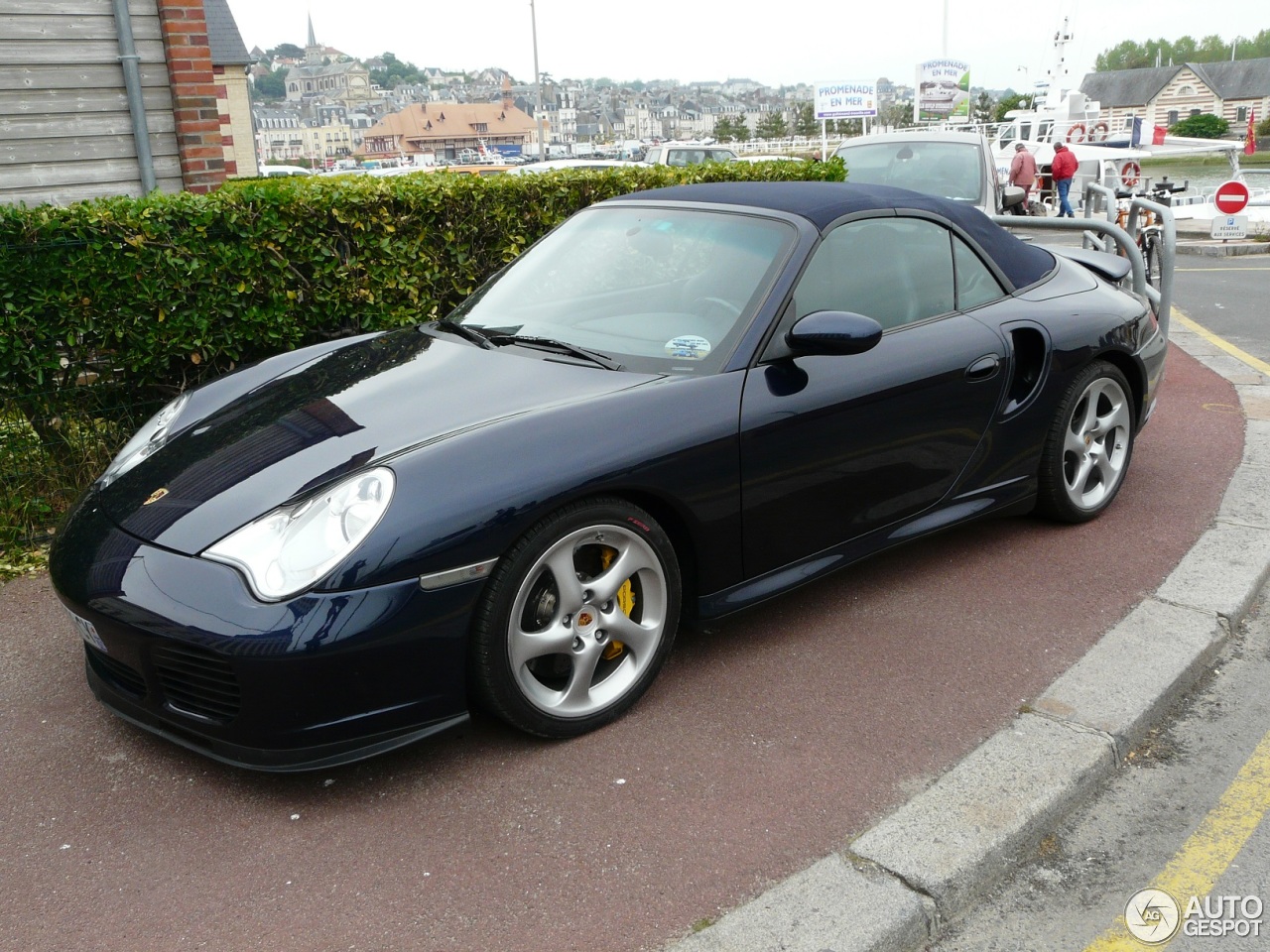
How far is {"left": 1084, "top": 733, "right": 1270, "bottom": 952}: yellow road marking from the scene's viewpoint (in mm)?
2445

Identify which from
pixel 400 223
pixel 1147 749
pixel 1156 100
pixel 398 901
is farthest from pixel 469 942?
A: pixel 1156 100

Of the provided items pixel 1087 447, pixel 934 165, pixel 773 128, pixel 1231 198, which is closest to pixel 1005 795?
pixel 1087 447

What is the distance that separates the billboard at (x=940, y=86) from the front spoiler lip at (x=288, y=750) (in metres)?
49.2

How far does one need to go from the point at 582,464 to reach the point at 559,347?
794mm

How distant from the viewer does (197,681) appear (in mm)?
2715

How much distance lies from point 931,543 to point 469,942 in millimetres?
2860

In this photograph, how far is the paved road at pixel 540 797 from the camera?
2.44 meters

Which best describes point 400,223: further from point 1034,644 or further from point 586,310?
point 1034,644

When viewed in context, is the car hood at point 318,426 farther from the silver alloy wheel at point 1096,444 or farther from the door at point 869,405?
the silver alloy wheel at point 1096,444

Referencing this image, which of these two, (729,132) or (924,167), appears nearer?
(924,167)

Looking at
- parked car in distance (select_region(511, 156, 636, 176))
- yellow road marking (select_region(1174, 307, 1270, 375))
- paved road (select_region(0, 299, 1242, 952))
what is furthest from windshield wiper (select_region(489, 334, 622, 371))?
yellow road marking (select_region(1174, 307, 1270, 375))

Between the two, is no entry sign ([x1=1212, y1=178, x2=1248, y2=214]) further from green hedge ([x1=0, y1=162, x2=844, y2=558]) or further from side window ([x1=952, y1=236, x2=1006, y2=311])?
side window ([x1=952, y1=236, x2=1006, y2=311])

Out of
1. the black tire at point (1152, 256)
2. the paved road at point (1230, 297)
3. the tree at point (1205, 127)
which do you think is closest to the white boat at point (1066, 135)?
the paved road at point (1230, 297)

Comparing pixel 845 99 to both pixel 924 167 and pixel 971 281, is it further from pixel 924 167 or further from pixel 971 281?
pixel 971 281
